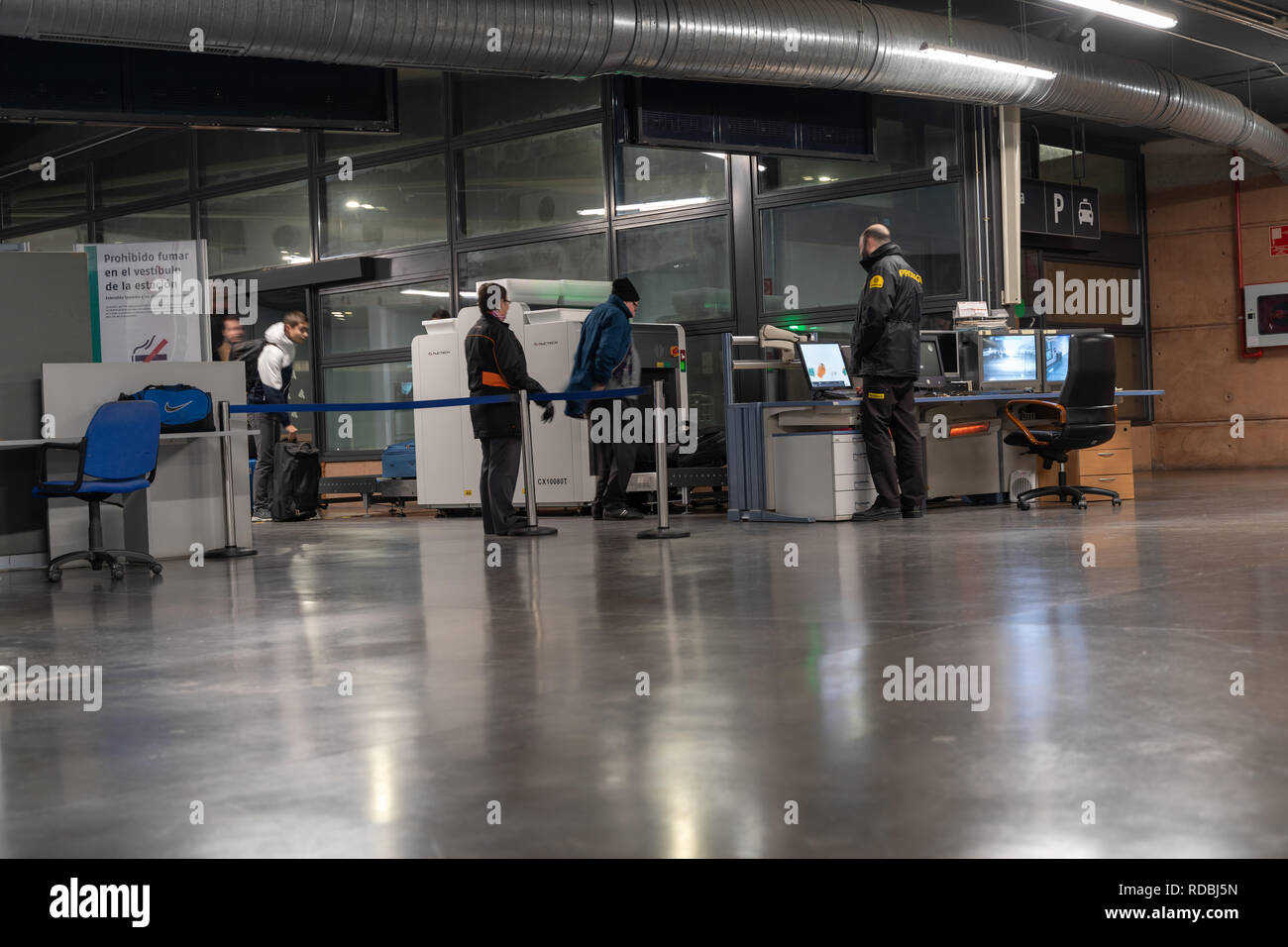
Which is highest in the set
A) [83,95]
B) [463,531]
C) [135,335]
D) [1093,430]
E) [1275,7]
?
[1275,7]

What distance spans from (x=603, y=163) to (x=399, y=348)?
310cm

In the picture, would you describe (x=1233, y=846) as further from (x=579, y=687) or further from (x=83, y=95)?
(x=83, y=95)

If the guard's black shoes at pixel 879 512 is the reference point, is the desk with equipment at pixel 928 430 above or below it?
above

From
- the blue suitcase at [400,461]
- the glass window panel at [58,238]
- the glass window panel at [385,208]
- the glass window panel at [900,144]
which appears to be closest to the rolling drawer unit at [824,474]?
the glass window panel at [900,144]

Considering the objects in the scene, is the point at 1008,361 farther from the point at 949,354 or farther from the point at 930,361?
the point at 930,361

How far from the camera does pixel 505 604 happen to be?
15.2 feet

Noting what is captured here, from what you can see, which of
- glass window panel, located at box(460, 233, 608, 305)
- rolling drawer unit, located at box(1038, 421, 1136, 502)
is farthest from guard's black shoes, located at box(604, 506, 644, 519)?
glass window panel, located at box(460, 233, 608, 305)

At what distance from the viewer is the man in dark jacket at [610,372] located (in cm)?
879

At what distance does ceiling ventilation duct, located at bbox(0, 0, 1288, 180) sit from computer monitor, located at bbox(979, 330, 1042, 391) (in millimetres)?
1826

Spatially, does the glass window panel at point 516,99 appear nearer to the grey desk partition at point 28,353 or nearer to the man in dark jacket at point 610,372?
the man in dark jacket at point 610,372

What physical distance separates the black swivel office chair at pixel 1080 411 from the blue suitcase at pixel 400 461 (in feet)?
18.7

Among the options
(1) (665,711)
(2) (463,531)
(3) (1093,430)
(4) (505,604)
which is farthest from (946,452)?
(1) (665,711)
